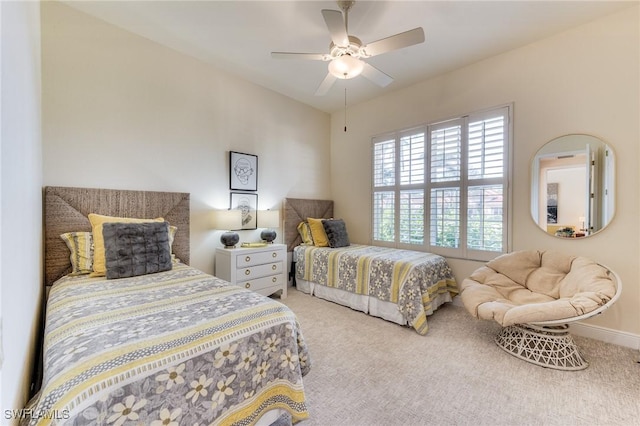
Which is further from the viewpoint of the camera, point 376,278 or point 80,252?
point 376,278

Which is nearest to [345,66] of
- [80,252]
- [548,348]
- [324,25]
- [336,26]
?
[336,26]

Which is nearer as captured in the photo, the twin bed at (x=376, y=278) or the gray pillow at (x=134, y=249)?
the gray pillow at (x=134, y=249)

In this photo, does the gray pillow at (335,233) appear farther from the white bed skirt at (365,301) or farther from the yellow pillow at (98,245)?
the yellow pillow at (98,245)

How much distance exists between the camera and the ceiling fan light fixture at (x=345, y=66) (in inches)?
80.0

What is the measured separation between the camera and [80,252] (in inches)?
80.0

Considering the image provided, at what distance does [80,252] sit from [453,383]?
293cm

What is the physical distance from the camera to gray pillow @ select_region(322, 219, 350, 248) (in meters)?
3.61

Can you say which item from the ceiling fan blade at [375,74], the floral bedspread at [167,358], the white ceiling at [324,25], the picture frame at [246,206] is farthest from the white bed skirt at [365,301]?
the white ceiling at [324,25]

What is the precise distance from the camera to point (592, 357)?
80.3 inches

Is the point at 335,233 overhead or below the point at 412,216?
below

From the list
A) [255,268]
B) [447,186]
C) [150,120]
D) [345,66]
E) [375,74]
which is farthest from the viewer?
[447,186]

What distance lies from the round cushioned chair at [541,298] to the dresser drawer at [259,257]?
208 centimetres

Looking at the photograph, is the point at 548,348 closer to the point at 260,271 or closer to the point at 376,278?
the point at 376,278

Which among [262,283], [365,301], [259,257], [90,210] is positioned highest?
[90,210]
